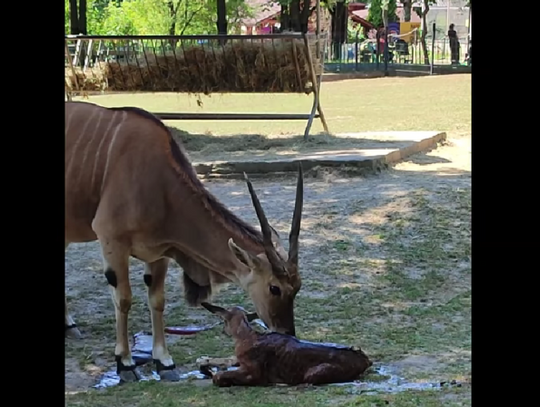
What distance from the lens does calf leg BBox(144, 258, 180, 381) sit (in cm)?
425

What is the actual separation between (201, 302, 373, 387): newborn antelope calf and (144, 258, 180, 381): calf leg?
1.51 feet

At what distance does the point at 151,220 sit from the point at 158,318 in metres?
0.55

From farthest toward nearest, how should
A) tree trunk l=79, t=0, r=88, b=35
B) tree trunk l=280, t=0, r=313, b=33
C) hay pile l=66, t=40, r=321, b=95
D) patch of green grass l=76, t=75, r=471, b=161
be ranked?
tree trunk l=280, t=0, r=313, b=33 → tree trunk l=79, t=0, r=88, b=35 → patch of green grass l=76, t=75, r=471, b=161 → hay pile l=66, t=40, r=321, b=95

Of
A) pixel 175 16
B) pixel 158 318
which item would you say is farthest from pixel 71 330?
pixel 175 16

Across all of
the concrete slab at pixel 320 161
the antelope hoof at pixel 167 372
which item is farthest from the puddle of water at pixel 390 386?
the concrete slab at pixel 320 161

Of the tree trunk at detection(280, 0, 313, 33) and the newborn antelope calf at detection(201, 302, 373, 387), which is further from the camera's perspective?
the tree trunk at detection(280, 0, 313, 33)

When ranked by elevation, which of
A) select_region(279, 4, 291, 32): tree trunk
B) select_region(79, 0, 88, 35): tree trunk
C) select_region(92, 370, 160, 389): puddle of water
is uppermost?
select_region(279, 4, 291, 32): tree trunk

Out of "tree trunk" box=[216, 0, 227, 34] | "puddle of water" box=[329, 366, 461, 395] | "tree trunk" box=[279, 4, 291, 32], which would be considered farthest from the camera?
"tree trunk" box=[279, 4, 291, 32]

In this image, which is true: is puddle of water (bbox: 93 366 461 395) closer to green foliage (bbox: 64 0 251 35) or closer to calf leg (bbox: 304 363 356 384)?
calf leg (bbox: 304 363 356 384)

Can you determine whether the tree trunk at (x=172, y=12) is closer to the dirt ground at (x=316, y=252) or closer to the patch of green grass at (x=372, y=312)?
the dirt ground at (x=316, y=252)

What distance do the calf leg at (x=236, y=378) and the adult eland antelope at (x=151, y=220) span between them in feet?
0.80

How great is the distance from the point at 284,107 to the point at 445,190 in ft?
29.2

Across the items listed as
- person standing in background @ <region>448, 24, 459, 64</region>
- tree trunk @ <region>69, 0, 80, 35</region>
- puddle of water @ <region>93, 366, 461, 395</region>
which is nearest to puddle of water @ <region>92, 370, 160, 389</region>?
puddle of water @ <region>93, 366, 461, 395</region>
